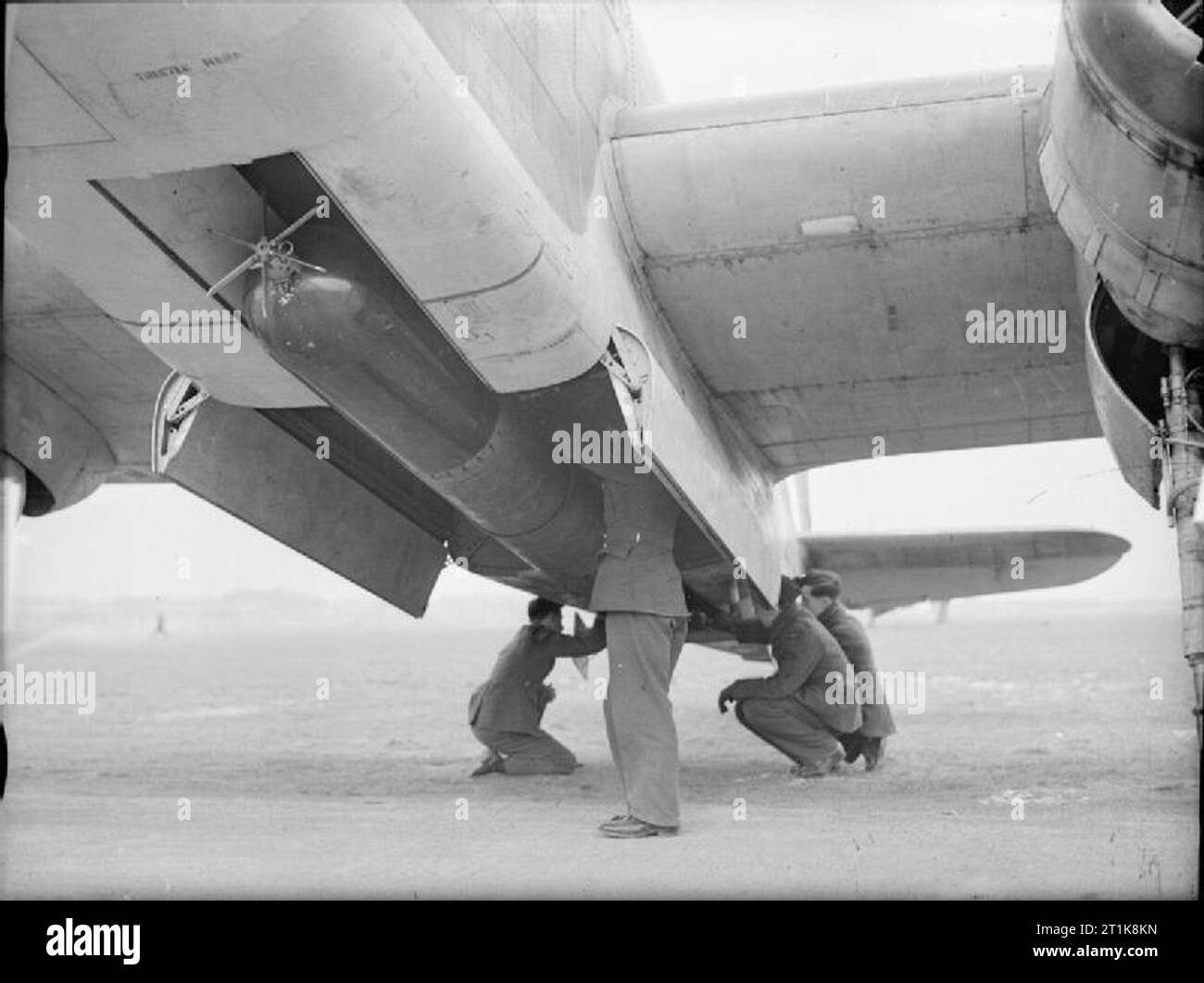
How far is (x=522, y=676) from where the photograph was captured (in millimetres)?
9211

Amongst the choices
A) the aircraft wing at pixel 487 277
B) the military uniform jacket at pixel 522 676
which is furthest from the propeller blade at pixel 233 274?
the military uniform jacket at pixel 522 676

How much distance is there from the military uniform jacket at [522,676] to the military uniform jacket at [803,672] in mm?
1069

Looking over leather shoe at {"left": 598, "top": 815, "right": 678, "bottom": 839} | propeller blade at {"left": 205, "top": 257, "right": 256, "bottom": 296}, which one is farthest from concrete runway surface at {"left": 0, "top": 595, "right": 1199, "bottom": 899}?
propeller blade at {"left": 205, "top": 257, "right": 256, "bottom": 296}

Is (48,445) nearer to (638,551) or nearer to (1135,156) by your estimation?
(638,551)

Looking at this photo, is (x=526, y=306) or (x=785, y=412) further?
(x=785, y=412)

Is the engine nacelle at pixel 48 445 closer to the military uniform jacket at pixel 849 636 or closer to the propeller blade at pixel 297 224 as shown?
the propeller blade at pixel 297 224

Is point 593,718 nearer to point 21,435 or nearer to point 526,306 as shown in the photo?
point 21,435

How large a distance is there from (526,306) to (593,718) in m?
14.6

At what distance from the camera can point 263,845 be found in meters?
5.41

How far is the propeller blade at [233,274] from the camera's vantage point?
16.9 ft

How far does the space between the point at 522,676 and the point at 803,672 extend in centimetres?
181

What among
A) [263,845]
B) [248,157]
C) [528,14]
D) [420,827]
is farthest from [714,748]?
[248,157]

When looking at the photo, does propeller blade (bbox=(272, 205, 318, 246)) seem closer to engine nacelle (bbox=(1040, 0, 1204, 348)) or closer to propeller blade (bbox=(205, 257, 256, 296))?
propeller blade (bbox=(205, 257, 256, 296))

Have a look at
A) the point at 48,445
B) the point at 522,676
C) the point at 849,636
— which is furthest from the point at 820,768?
the point at 48,445
